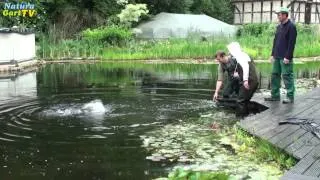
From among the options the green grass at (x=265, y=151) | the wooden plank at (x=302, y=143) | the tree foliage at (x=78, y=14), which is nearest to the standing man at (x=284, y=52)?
the green grass at (x=265, y=151)

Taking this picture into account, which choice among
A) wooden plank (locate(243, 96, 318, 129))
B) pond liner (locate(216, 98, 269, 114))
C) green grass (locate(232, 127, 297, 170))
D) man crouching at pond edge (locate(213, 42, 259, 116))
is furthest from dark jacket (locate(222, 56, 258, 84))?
green grass (locate(232, 127, 297, 170))

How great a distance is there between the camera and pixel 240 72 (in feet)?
33.5

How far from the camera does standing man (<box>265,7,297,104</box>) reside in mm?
9039

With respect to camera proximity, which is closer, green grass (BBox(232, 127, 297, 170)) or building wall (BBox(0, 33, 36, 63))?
green grass (BBox(232, 127, 297, 170))

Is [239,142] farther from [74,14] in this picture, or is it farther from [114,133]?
[74,14]

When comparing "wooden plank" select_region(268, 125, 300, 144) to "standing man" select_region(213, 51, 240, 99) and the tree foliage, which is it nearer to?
"standing man" select_region(213, 51, 240, 99)

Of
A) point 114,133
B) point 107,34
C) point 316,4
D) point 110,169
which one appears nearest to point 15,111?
point 114,133

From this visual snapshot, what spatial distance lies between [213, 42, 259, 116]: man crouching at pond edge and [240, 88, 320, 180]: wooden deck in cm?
30

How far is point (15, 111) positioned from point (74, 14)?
24.8m

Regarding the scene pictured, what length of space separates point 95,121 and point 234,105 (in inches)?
109

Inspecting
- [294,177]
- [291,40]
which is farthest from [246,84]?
[294,177]

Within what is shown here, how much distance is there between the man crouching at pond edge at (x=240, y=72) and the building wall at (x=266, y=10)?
32.2 m

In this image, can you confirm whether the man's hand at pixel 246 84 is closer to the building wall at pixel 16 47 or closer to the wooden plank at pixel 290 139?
the wooden plank at pixel 290 139

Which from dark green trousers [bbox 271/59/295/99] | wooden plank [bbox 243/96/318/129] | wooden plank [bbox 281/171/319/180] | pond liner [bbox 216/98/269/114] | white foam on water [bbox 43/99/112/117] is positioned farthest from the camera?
white foam on water [bbox 43/99/112/117]
